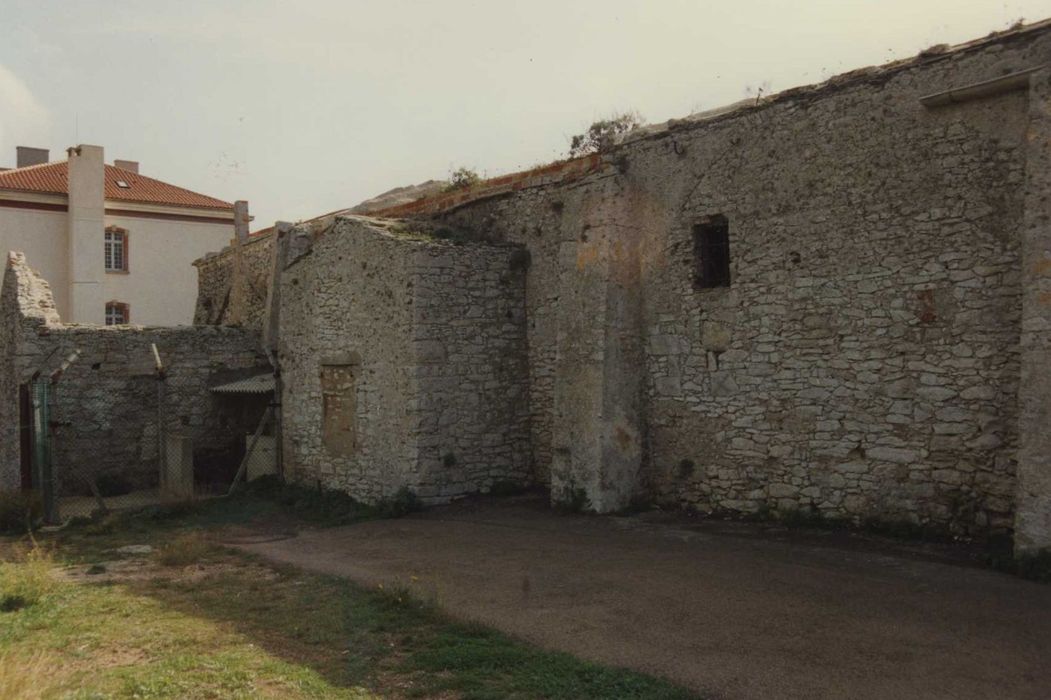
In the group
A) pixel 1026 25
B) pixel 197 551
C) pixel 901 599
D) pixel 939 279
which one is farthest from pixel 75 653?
pixel 1026 25

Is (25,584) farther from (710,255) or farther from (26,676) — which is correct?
(710,255)

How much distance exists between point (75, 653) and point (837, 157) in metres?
8.36

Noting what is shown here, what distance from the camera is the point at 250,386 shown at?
15.0m

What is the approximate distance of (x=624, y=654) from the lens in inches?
227

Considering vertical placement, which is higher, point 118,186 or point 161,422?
point 118,186

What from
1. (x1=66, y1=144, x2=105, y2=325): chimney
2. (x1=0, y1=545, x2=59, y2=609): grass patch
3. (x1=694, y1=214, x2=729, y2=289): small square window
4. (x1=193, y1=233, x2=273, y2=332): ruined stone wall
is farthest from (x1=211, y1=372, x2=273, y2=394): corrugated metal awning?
(x1=66, y1=144, x2=105, y2=325): chimney

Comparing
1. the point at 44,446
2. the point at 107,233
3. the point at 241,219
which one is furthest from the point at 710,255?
the point at 107,233

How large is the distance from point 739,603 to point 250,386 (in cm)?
1061

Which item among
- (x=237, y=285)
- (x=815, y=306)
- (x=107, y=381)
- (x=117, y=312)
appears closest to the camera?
(x=815, y=306)

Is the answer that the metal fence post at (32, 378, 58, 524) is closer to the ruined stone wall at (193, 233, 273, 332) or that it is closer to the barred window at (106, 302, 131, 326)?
the ruined stone wall at (193, 233, 273, 332)

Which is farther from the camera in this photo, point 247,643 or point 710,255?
point 710,255

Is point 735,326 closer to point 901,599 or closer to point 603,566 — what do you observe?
point 603,566

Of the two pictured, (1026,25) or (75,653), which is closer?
(75,653)

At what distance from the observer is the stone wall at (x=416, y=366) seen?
38.9 ft
